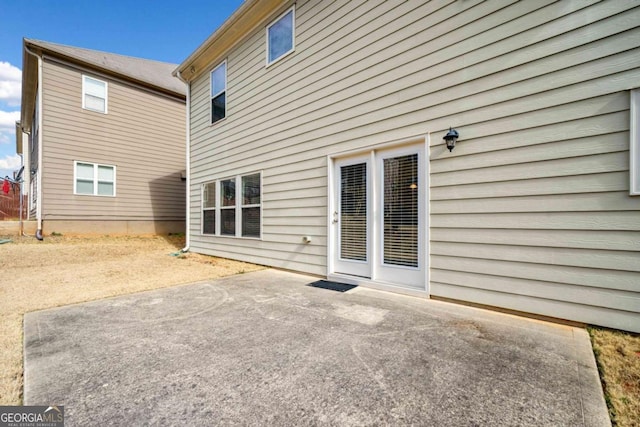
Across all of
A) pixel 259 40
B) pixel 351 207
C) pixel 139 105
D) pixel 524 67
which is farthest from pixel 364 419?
pixel 139 105

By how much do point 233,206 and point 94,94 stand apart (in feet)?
26.5

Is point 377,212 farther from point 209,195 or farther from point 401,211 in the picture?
→ point 209,195

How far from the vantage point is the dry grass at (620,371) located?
58.4 inches

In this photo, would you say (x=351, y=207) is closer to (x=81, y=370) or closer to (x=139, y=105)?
(x=81, y=370)

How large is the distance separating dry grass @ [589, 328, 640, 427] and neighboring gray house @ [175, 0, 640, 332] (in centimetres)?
19

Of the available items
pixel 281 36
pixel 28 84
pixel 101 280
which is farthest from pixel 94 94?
pixel 101 280

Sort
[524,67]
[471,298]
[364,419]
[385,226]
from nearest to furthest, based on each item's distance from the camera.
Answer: [364,419] < [524,67] < [471,298] < [385,226]

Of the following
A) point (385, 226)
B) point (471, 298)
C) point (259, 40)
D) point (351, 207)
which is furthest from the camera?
point (259, 40)

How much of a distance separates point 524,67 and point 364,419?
11.3ft

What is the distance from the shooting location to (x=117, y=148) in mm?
10492

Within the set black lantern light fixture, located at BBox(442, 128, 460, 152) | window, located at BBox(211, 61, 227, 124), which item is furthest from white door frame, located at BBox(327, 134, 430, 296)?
window, located at BBox(211, 61, 227, 124)

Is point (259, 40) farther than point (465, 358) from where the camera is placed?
Yes

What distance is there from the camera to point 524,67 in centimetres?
286

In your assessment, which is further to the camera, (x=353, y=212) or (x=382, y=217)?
(x=353, y=212)
